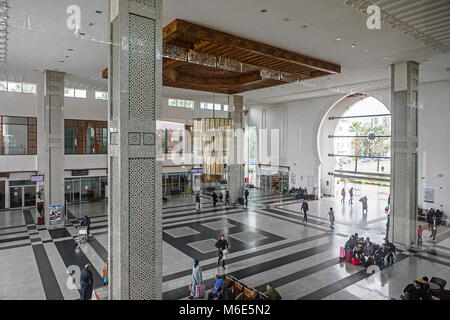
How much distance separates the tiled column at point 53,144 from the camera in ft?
40.8

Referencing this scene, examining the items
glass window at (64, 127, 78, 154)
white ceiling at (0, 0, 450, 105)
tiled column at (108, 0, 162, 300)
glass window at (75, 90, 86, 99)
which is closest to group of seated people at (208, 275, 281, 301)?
tiled column at (108, 0, 162, 300)

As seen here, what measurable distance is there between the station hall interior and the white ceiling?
62mm

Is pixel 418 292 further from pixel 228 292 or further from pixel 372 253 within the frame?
pixel 228 292

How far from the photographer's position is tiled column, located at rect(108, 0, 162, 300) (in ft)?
16.4

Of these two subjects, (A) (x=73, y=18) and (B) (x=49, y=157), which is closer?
(A) (x=73, y=18)

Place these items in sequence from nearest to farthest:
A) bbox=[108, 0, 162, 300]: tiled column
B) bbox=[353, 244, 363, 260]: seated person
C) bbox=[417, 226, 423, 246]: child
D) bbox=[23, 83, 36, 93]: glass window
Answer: bbox=[108, 0, 162, 300]: tiled column, bbox=[353, 244, 363, 260]: seated person, bbox=[417, 226, 423, 246]: child, bbox=[23, 83, 36, 93]: glass window

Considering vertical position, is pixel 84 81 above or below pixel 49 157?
above

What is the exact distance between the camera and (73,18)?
737 centimetres

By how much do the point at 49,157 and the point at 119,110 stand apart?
952 centimetres

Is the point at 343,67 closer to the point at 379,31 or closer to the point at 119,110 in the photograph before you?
the point at 379,31

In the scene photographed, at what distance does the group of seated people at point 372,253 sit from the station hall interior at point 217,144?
8cm

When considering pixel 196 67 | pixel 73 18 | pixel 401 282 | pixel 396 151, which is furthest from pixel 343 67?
pixel 73 18

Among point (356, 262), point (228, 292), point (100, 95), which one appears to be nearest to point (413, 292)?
point (356, 262)

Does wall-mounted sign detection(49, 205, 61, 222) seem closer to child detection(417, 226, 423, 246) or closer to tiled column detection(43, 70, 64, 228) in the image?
tiled column detection(43, 70, 64, 228)
